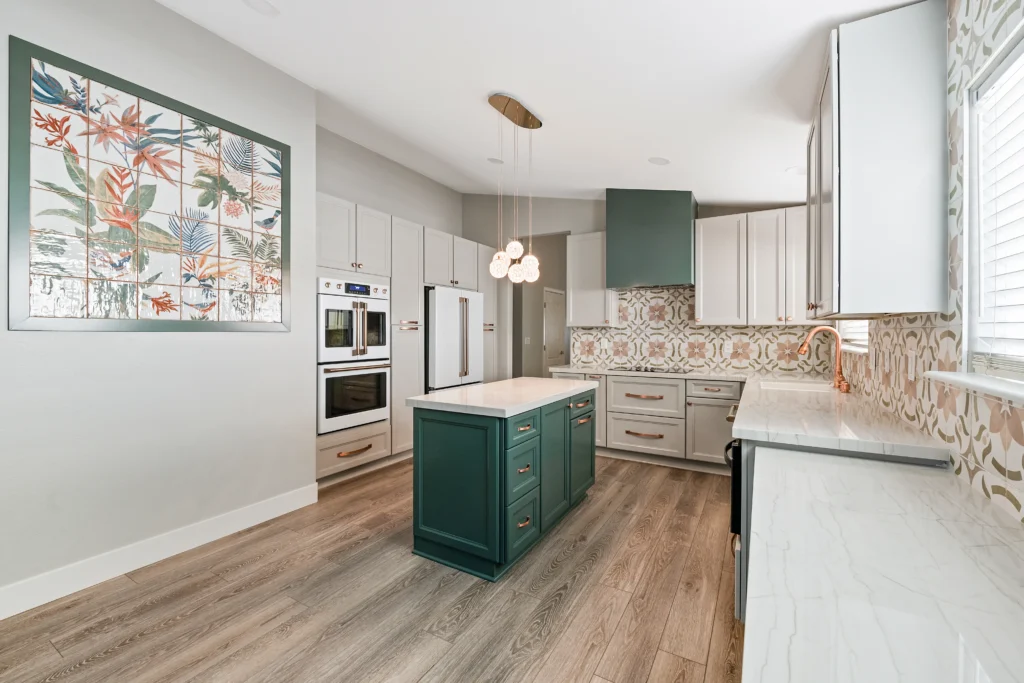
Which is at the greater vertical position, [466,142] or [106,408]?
[466,142]

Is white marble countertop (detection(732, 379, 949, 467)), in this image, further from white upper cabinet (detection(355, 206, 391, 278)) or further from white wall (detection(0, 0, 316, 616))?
white upper cabinet (detection(355, 206, 391, 278))

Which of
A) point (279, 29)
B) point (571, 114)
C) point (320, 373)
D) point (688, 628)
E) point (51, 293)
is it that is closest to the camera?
point (688, 628)

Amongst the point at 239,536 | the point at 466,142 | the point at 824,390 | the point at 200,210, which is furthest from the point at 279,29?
the point at 824,390

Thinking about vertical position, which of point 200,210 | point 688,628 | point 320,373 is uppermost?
point 200,210

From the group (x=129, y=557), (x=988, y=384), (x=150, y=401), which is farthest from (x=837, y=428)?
(x=129, y=557)

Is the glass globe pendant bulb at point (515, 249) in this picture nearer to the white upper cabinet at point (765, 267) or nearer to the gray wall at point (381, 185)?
the gray wall at point (381, 185)

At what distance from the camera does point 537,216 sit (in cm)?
Answer: 509

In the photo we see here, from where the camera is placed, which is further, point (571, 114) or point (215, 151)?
point (571, 114)

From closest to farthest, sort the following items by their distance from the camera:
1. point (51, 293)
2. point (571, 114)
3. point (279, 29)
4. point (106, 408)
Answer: point (51, 293)
point (106, 408)
point (279, 29)
point (571, 114)

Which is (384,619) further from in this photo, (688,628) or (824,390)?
(824,390)

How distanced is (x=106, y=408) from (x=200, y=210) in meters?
1.11

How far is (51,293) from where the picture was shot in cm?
204

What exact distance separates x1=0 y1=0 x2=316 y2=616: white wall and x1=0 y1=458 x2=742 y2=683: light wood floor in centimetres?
25

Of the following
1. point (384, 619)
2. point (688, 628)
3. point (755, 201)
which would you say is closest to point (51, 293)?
point (384, 619)
